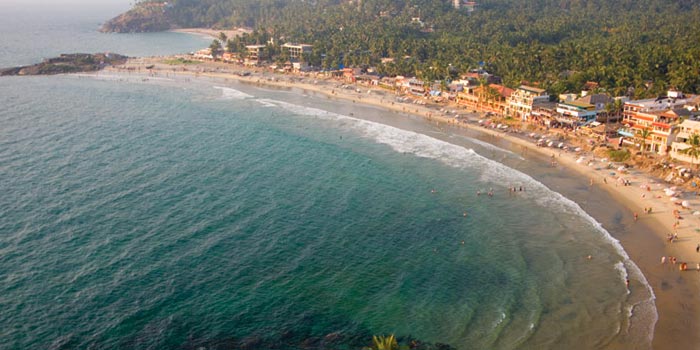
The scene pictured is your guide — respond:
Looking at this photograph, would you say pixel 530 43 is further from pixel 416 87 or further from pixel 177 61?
pixel 177 61

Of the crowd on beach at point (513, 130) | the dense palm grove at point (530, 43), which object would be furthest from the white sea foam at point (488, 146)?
the dense palm grove at point (530, 43)

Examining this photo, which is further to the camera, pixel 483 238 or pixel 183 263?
pixel 483 238

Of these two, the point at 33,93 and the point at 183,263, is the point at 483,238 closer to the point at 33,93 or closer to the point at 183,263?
the point at 183,263

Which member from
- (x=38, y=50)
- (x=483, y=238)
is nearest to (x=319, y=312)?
(x=483, y=238)

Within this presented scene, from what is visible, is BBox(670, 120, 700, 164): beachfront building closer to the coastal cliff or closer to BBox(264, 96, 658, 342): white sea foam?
BBox(264, 96, 658, 342): white sea foam

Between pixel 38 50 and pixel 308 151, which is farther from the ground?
pixel 38 50

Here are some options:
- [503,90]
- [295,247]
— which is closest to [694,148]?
[503,90]
